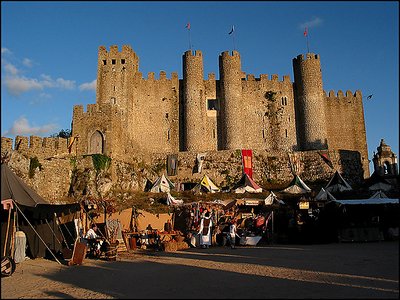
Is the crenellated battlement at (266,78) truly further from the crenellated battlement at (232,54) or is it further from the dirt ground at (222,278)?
the dirt ground at (222,278)

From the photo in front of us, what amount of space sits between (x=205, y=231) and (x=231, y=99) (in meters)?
23.4

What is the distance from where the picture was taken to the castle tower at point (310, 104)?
3816 cm

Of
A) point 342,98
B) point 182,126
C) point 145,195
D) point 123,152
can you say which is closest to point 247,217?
point 145,195

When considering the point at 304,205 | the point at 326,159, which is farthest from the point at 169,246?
the point at 326,159

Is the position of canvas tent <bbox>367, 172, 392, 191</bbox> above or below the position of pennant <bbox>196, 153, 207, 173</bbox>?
below

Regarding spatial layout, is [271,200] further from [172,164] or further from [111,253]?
[172,164]

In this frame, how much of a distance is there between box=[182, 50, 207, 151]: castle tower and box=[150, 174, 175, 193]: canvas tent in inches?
309

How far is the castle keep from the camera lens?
122 feet

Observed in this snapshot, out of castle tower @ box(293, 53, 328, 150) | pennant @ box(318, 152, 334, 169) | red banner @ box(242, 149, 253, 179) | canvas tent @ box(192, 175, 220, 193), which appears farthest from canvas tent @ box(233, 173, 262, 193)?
castle tower @ box(293, 53, 328, 150)

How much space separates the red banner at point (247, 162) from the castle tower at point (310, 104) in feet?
29.2

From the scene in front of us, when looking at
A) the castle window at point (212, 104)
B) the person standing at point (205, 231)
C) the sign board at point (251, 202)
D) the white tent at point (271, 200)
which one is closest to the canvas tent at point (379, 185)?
the white tent at point (271, 200)

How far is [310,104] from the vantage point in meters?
38.9

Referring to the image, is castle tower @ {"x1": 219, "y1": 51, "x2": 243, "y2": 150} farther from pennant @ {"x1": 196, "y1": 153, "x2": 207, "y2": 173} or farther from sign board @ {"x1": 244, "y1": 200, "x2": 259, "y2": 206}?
sign board @ {"x1": 244, "y1": 200, "x2": 259, "y2": 206}

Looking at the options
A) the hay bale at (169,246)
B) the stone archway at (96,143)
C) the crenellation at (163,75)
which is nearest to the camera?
the hay bale at (169,246)
